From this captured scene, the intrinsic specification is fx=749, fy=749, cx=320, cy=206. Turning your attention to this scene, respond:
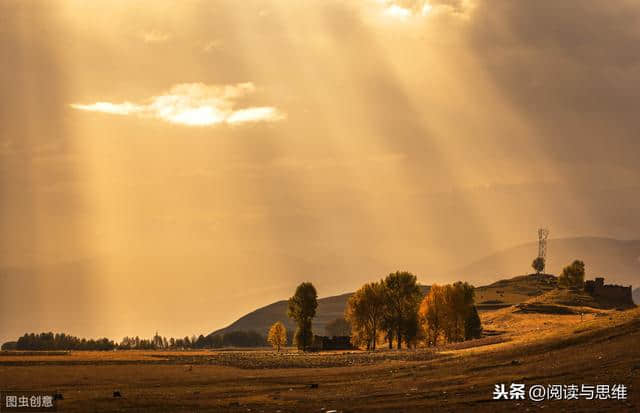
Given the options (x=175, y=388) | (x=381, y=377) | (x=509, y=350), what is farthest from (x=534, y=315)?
(x=175, y=388)

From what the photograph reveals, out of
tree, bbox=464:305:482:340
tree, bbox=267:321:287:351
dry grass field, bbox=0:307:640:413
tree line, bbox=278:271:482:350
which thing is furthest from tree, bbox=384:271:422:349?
dry grass field, bbox=0:307:640:413

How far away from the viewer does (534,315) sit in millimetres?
193500

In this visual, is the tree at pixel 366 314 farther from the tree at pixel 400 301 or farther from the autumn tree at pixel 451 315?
the autumn tree at pixel 451 315

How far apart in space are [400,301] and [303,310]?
855 inches

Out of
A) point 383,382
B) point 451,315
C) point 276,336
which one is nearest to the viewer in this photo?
point 383,382

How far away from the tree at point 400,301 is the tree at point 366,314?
1608mm

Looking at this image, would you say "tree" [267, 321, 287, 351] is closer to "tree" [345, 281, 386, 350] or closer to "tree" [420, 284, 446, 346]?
"tree" [345, 281, 386, 350]

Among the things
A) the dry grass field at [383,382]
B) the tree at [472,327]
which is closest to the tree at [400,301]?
the tree at [472,327]

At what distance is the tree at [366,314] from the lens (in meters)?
153

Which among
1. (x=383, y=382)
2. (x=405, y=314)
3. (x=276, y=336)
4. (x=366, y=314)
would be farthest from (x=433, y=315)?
(x=383, y=382)

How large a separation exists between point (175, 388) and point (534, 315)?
500 feet

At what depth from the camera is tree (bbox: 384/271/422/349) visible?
152000 mm

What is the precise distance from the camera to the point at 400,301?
15562 cm

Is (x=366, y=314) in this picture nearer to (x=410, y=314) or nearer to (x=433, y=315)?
(x=410, y=314)
